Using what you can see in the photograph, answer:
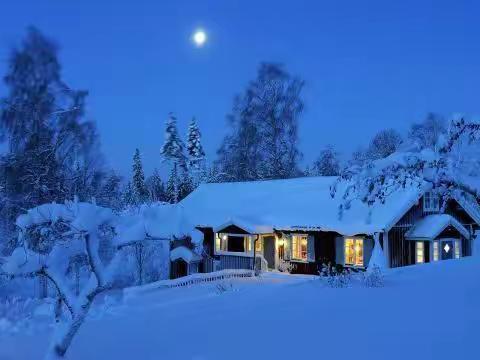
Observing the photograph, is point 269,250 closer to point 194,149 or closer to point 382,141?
point 382,141

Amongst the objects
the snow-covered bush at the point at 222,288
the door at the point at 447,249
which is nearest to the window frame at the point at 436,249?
the door at the point at 447,249

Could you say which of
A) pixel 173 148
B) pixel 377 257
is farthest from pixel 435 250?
pixel 173 148

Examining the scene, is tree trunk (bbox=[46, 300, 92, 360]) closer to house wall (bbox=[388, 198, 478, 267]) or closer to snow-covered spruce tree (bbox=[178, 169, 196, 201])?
house wall (bbox=[388, 198, 478, 267])

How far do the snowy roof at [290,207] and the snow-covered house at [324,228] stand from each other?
0.16 feet

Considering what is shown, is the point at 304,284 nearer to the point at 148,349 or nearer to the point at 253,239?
the point at 148,349

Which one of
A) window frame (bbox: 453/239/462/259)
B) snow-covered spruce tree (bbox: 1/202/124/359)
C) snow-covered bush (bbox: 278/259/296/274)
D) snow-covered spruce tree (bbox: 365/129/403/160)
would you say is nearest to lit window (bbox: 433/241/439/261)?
window frame (bbox: 453/239/462/259)

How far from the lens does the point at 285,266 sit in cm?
2506

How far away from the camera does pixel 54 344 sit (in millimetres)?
7918

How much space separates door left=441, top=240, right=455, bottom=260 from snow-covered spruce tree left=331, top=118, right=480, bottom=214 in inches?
600

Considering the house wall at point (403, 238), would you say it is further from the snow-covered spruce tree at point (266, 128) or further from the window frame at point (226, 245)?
the snow-covered spruce tree at point (266, 128)

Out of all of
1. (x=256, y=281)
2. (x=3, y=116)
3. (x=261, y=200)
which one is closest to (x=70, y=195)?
(x=3, y=116)

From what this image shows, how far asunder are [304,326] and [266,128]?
29962mm

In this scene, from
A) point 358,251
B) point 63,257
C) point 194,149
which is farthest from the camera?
point 194,149

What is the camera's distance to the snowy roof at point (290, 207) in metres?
22.6
